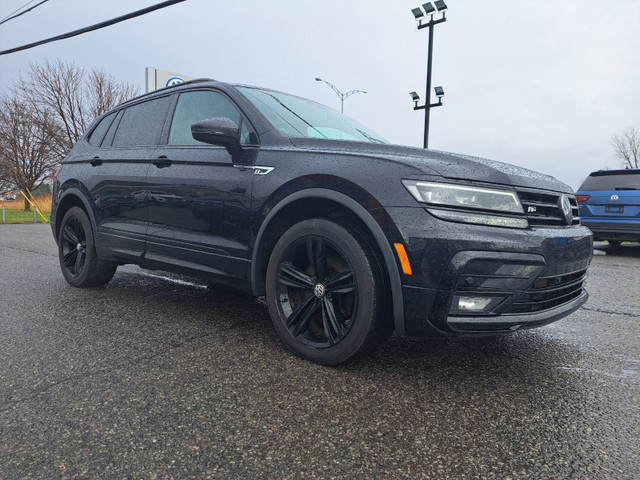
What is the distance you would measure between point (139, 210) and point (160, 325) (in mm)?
981

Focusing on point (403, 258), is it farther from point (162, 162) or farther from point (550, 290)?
point (162, 162)

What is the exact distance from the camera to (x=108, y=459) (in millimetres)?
1693

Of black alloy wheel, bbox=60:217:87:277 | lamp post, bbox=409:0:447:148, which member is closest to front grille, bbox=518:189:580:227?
black alloy wheel, bbox=60:217:87:277

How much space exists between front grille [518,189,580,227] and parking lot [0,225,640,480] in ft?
2.76

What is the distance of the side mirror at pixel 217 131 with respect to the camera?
9.52 ft

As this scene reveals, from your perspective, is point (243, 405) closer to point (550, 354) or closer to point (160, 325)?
point (160, 325)

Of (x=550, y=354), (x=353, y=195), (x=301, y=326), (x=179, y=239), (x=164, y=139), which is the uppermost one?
(x=164, y=139)

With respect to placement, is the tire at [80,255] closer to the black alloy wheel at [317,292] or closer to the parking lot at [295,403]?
the parking lot at [295,403]

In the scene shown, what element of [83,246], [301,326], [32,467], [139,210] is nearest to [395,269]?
[301,326]

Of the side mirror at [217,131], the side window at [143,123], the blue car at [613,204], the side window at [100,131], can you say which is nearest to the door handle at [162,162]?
the side window at [143,123]

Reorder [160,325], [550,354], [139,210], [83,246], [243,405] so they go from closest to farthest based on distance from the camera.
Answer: [243,405], [550,354], [160,325], [139,210], [83,246]

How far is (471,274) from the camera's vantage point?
217 centimetres

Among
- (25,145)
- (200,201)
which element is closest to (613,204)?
(200,201)

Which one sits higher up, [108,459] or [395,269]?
[395,269]
